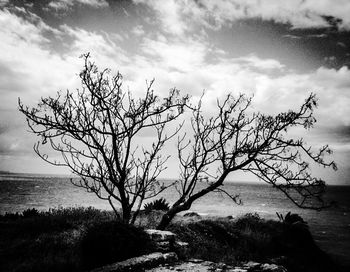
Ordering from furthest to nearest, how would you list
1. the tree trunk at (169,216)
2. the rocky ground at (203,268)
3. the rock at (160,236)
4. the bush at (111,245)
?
the tree trunk at (169,216) < the rock at (160,236) < the bush at (111,245) < the rocky ground at (203,268)

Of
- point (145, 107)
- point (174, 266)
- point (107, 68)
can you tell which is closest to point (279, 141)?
point (145, 107)

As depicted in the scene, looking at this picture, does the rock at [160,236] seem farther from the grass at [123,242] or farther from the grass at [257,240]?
the grass at [257,240]

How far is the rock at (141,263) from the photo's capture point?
187 inches

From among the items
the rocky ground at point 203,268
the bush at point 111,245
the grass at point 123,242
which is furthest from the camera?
the grass at point 123,242

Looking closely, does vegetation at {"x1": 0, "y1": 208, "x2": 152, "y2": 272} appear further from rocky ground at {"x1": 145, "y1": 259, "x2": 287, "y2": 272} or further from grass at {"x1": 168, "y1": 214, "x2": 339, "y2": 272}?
grass at {"x1": 168, "y1": 214, "x2": 339, "y2": 272}

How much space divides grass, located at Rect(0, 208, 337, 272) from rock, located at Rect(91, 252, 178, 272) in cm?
56

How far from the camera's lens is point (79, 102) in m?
7.62

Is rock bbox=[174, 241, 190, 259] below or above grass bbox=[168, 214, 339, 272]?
above

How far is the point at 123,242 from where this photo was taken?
5.72m

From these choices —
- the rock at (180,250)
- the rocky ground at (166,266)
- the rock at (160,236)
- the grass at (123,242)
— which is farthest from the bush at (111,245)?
the rock at (180,250)

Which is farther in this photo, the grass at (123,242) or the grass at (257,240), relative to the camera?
the grass at (257,240)

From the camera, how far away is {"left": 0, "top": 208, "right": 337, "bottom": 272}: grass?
5.71 metres

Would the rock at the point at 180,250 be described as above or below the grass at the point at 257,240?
Answer: above

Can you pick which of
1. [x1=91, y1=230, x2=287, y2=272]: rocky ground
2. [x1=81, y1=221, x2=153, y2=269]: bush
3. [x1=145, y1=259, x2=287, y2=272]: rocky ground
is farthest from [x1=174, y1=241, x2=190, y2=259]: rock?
[x1=145, y1=259, x2=287, y2=272]: rocky ground
